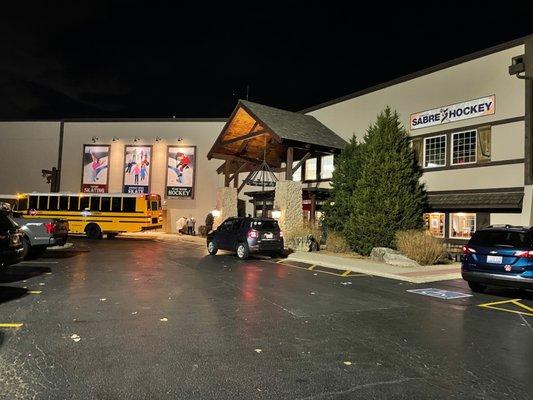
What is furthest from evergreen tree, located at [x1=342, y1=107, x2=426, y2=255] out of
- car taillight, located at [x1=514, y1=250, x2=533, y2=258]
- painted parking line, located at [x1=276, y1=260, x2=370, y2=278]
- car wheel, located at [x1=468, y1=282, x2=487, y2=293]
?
car taillight, located at [x1=514, y1=250, x2=533, y2=258]

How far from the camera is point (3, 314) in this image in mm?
7648

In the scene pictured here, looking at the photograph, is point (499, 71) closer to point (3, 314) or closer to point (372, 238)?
point (372, 238)

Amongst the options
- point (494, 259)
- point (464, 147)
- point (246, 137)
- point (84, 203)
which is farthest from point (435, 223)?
point (84, 203)

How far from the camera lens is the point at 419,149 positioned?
22.5 metres

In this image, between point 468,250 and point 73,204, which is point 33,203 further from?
point 468,250

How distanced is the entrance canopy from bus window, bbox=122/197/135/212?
5934 mm

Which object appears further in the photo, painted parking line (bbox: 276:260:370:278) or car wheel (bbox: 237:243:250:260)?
car wheel (bbox: 237:243:250:260)

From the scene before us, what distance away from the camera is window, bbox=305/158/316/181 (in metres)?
30.4

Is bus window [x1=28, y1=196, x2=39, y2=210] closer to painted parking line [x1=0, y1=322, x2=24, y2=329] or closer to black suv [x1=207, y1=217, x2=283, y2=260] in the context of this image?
black suv [x1=207, y1=217, x2=283, y2=260]

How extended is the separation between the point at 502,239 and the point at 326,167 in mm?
18878

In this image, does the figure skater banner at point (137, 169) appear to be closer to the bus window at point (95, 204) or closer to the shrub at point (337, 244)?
the bus window at point (95, 204)

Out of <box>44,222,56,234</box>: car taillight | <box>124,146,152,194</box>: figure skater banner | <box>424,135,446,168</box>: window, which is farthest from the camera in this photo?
<box>124,146,152,194</box>: figure skater banner

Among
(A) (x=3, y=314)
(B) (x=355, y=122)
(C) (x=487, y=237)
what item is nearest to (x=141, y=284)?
(A) (x=3, y=314)

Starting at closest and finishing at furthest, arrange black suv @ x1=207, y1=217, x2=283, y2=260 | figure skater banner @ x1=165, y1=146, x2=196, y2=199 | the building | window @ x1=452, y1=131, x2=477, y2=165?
black suv @ x1=207, y1=217, x2=283, y2=260, the building, window @ x1=452, y1=131, x2=477, y2=165, figure skater banner @ x1=165, y1=146, x2=196, y2=199
